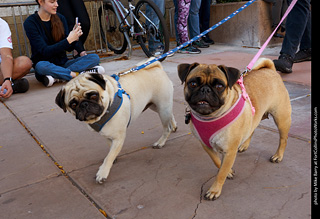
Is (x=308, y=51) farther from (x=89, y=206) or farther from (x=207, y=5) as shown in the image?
(x=89, y=206)

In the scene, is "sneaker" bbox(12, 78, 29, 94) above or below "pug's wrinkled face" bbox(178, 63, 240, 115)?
below

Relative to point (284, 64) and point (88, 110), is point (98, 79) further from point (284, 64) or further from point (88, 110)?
point (284, 64)

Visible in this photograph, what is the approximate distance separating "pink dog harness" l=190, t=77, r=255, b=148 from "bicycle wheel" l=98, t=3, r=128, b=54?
239 inches

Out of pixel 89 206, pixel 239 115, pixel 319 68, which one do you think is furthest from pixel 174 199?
pixel 319 68

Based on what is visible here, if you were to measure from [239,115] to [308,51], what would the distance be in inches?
186

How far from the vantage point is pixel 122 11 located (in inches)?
299

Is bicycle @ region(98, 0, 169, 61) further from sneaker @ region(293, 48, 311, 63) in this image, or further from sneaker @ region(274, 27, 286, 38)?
sneaker @ region(274, 27, 286, 38)

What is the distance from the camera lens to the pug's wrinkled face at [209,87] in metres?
2.16

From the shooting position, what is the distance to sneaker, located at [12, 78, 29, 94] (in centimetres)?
556

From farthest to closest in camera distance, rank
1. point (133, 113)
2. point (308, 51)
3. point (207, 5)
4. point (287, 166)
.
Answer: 1. point (207, 5)
2. point (308, 51)
3. point (133, 113)
4. point (287, 166)

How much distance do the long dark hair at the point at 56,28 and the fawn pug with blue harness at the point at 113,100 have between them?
3155mm

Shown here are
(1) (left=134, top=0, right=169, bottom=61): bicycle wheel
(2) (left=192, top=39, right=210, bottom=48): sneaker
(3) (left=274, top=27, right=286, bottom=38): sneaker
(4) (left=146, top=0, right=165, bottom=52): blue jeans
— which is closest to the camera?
(1) (left=134, top=0, right=169, bottom=61): bicycle wheel

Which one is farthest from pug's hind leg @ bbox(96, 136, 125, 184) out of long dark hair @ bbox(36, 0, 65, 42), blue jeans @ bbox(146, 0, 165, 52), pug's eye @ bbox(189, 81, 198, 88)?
blue jeans @ bbox(146, 0, 165, 52)

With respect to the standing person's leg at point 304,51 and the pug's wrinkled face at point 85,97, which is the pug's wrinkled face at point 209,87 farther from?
the standing person's leg at point 304,51
